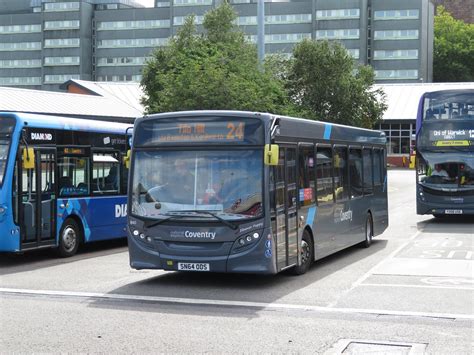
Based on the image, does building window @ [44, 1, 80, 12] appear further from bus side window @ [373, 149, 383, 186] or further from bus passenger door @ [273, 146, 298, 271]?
bus passenger door @ [273, 146, 298, 271]

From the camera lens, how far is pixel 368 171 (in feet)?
54.3

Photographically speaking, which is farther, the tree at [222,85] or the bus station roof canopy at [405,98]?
the bus station roof canopy at [405,98]

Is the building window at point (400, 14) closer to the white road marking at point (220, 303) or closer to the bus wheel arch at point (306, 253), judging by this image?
the bus wheel arch at point (306, 253)

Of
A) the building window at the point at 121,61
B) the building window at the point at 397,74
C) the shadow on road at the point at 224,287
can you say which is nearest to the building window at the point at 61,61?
the building window at the point at 121,61

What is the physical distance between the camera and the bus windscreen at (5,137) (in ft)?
44.0

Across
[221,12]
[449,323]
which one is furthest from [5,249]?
[221,12]

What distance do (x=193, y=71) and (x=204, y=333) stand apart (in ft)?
57.8

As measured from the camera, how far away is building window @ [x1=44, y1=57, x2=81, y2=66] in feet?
408

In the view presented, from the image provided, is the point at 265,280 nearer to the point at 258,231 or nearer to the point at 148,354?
the point at 258,231

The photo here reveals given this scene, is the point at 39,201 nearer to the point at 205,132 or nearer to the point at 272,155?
the point at 205,132

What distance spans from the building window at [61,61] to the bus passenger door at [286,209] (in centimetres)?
11743

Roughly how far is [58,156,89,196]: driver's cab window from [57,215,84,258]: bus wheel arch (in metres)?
0.56

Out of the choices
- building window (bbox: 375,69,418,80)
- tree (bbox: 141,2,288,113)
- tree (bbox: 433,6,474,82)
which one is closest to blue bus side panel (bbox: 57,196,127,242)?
tree (bbox: 141,2,288,113)

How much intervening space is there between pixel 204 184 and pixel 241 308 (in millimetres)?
2154
